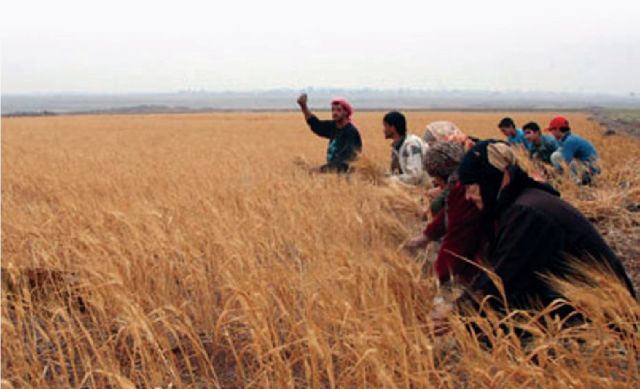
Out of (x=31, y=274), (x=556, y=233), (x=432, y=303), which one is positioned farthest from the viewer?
(x=31, y=274)

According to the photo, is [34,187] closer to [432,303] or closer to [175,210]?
[175,210]

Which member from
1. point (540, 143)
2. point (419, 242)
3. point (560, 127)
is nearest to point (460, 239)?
point (419, 242)

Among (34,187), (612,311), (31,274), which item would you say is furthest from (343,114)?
(612,311)

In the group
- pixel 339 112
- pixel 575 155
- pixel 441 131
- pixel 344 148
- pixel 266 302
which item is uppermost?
pixel 339 112

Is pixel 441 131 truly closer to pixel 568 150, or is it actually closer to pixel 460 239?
pixel 460 239

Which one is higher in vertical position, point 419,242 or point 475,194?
point 475,194

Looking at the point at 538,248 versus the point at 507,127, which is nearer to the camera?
the point at 538,248

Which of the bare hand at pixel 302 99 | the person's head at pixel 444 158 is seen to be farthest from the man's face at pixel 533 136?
the person's head at pixel 444 158

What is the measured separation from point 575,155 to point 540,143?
0.95 meters

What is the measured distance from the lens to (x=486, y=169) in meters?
2.35

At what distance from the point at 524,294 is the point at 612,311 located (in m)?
0.46

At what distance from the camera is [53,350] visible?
2.40m

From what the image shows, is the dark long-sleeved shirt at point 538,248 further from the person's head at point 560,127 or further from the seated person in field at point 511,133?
the seated person in field at point 511,133

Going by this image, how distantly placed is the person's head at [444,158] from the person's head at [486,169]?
0.72 metres
